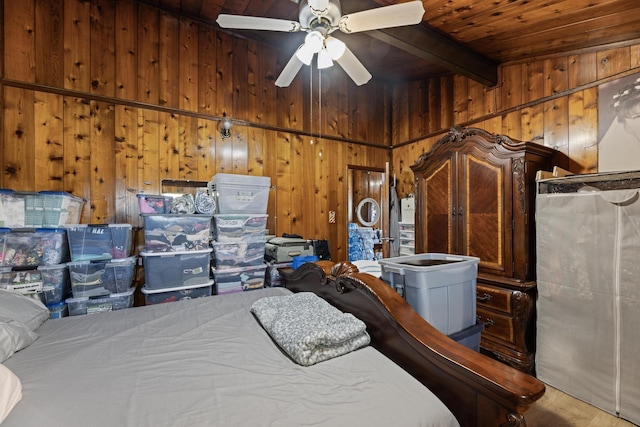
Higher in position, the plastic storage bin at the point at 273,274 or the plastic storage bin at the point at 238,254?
the plastic storage bin at the point at 238,254

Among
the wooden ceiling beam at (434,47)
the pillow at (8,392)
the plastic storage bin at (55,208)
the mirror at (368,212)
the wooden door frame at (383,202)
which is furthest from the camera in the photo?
the mirror at (368,212)

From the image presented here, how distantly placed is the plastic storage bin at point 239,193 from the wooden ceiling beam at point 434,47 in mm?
1487

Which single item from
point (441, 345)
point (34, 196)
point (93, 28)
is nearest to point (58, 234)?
point (34, 196)

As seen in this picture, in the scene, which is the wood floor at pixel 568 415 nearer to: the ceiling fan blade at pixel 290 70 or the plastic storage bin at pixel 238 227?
the plastic storage bin at pixel 238 227

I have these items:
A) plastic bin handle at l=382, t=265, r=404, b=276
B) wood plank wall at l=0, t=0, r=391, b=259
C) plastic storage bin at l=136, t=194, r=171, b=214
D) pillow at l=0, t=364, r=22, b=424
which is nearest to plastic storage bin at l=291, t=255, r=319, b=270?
wood plank wall at l=0, t=0, r=391, b=259

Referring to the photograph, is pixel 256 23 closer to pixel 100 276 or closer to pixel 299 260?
pixel 299 260

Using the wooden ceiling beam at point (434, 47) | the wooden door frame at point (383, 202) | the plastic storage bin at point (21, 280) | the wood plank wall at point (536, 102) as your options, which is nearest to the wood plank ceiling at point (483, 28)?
the wooden ceiling beam at point (434, 47)

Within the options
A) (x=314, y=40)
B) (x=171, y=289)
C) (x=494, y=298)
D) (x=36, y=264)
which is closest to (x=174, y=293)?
(x=171, y=289)

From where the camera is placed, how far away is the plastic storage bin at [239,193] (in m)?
2.48

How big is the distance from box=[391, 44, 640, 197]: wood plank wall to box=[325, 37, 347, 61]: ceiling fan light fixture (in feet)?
6.64

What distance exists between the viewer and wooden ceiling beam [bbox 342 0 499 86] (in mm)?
2129

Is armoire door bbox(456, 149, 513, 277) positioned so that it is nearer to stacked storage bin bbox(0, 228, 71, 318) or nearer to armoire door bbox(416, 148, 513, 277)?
armoire door bbox(416, 148, 513, 277)

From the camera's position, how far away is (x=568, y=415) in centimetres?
184

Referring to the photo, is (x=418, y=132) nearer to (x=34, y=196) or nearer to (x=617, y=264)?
(x=617, y=264)
